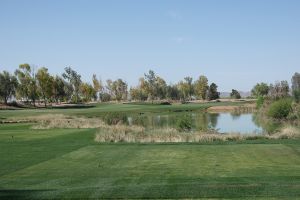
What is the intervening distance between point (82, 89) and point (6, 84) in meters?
35.6

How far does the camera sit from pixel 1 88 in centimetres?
9981

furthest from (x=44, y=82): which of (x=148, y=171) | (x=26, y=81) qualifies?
(x=148, y=171)

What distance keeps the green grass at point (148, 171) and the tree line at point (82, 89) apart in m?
81.2

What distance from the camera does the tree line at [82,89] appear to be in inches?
4060

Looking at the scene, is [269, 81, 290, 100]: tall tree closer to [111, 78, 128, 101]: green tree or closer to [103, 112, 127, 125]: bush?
[103, 112, 127, 125]: bush

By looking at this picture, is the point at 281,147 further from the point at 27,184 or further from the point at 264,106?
the point at 264,106

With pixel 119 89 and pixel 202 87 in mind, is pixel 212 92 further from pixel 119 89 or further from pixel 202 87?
pixel 119 89

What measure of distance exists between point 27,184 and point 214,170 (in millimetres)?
6595

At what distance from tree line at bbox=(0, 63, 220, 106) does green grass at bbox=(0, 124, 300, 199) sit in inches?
3198

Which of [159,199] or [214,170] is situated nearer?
[159,199]

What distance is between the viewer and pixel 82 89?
441ft

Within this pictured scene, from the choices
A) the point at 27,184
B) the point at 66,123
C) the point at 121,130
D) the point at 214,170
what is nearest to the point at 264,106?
the point at 66,123

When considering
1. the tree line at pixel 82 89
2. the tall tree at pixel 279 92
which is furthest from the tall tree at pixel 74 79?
the tall tree at pixel 279 92

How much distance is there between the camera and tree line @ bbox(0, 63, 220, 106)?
338 ft
